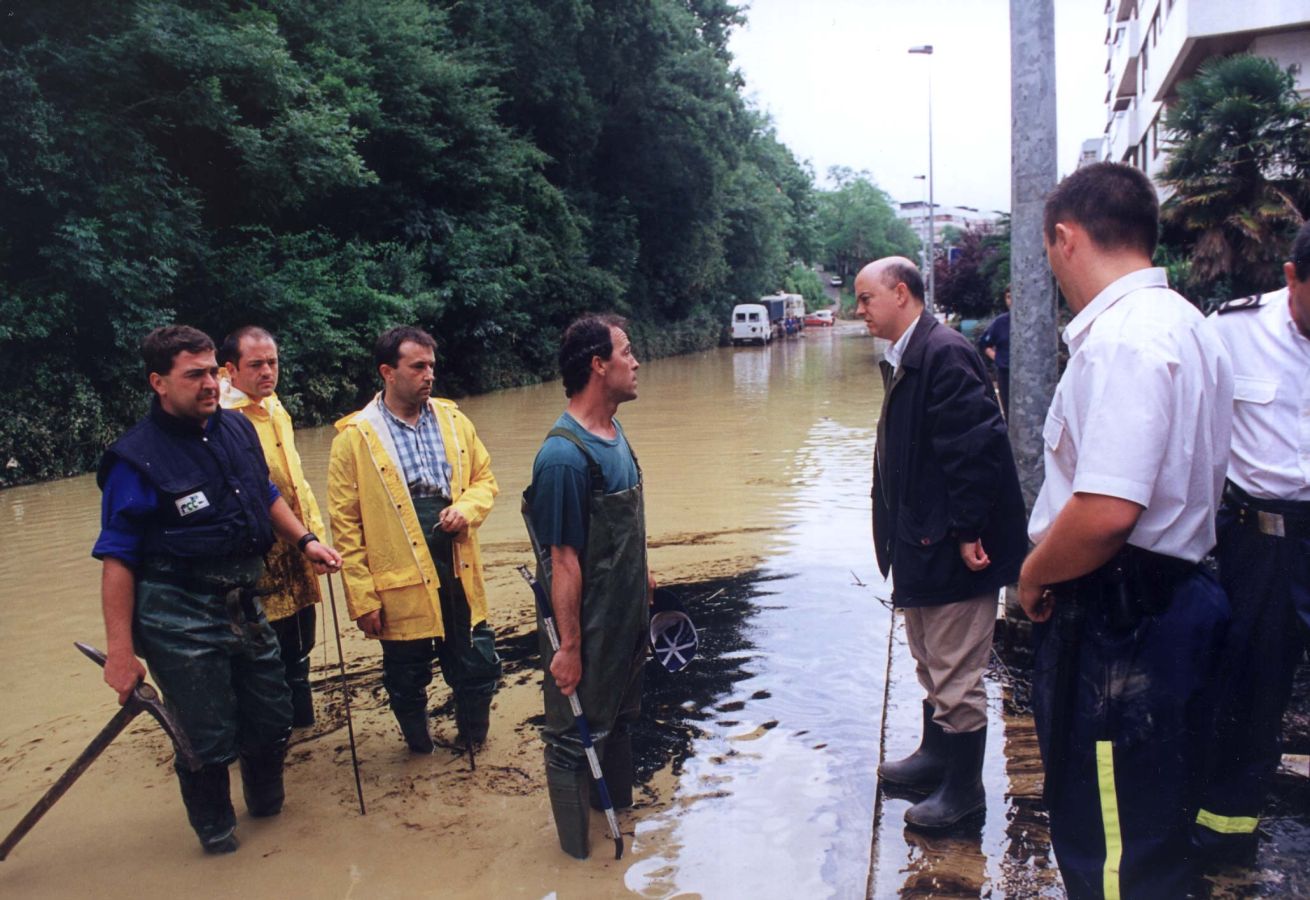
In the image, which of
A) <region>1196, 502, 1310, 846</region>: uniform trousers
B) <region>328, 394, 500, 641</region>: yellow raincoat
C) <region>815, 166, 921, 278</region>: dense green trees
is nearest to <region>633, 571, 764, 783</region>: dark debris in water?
<region>328, 394, 500, 641</region>: yellow raincoat

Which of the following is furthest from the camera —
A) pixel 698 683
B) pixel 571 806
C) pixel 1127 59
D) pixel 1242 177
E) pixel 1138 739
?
pixel 1127 59

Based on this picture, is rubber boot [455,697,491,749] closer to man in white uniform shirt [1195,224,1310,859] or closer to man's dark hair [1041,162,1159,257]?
man in white uniform shirt [1195,224,1310,859]

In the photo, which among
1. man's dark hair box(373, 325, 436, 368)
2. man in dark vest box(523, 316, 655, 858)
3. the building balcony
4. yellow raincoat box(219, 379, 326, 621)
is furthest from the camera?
the building balcony

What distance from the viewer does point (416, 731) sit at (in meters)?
4.75

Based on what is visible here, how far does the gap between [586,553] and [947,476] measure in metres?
1.25

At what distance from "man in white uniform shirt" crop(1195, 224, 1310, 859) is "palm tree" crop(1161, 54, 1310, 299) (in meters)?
11.1

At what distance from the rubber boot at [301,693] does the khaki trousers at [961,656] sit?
2937 millimetres

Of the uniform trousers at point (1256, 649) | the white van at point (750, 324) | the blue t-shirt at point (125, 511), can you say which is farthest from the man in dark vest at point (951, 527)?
the white van at point (750, 324)

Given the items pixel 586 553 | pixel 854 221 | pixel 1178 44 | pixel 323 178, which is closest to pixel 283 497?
pixel 586 553

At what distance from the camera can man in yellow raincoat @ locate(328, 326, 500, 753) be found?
4.45 metres

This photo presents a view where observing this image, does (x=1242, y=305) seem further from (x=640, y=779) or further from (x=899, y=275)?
(x=640, y=779)

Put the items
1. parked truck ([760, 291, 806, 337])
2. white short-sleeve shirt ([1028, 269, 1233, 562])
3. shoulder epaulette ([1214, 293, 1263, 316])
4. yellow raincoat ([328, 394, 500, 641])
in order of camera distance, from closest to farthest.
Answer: white short-sleeve shirt ([1028, 269, 1233, 562]) → shoulder epaulette ([1214, 293, 1263, 316]) → yellow raincoat ([328, 394, 500, 641]) → parked truck ([760, 291, 806, 337])

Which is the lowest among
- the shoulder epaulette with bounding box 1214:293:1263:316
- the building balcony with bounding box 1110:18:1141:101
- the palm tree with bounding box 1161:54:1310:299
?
the shoulder epaulette with bounding box 1214:293:1263:316

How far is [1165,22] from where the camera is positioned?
25.9 metres
